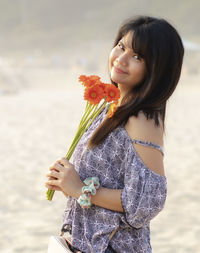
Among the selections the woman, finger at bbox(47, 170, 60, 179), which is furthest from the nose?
finger at bbox(47, 170, 60, 179)

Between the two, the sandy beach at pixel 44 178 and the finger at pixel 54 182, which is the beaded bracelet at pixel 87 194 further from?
the sandy beach at pixel 44 178

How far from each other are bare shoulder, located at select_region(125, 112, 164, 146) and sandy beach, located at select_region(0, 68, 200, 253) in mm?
2293

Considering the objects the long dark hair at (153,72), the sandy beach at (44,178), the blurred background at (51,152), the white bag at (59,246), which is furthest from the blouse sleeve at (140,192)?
the sandy beach at (44,178)

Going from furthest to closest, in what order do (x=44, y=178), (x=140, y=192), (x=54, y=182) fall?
(x=44, y=178) → (x=54, y=182) → (x=140, y=192)

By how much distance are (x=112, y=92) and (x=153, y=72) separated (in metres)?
0.14

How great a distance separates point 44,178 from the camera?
17.5 ft

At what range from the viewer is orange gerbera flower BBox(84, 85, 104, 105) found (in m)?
1.44

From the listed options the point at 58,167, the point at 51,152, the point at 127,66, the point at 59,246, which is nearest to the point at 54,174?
the point at 58,167

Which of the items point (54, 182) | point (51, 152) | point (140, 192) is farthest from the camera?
point (51, 152)

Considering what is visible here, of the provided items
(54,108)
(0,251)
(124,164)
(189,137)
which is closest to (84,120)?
(124,164)

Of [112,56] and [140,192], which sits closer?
Answer: [140,192]

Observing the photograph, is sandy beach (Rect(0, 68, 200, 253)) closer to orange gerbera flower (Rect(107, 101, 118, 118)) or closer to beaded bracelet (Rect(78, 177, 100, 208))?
beaded bracelet (Rect(78, 177, 100, 208))

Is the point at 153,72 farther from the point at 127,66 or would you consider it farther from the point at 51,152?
the point at 51,152

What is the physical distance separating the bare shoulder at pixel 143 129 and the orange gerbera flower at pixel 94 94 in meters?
0.11
